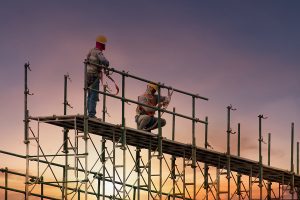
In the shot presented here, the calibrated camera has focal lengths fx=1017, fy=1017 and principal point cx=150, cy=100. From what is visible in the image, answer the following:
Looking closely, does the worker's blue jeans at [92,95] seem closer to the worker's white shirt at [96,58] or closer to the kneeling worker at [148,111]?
the worker's white shirt at [96,58]

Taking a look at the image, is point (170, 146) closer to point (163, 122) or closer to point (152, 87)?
point (163, 122)

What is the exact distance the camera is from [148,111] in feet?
117

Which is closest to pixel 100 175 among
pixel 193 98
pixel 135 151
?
pixel 135 151

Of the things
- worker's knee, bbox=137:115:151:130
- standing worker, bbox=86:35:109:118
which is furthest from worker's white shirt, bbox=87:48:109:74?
worker's knee, bbox=137:115:151:130

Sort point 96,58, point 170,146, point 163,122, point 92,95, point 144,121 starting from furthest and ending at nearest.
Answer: point 170,146, point 163,122, point 144,121, point 96,58, point 92,95

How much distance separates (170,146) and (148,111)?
6.23 ft

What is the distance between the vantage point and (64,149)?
1332 inches

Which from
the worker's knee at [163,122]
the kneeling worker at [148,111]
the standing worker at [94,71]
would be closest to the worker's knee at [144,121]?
the kneeling worker at [148,111]

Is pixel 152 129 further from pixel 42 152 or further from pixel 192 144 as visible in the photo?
pixel 42 152

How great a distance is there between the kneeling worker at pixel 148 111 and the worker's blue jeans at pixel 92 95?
3399 millimetres

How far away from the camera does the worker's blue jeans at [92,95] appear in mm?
32125

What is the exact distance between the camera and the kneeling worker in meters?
35.6

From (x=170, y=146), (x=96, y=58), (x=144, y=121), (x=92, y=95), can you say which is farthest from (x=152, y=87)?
(x=92, y=95)

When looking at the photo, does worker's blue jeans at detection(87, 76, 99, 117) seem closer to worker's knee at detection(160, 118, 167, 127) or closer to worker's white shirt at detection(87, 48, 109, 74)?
worker's white shirt at detection(87, 48, 109, 74)
